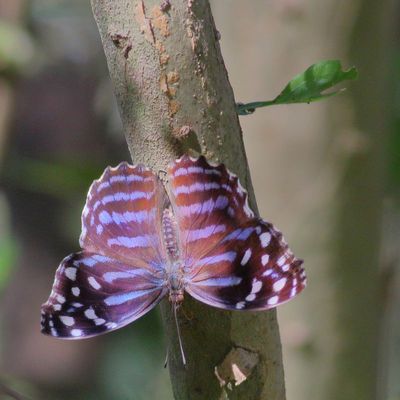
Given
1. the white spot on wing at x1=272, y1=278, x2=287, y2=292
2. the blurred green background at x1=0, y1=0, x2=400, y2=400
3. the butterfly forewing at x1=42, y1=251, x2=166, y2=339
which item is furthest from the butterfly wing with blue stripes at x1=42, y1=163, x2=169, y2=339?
the blurred green background at x1=0, y1=0, x2=400, y2=400

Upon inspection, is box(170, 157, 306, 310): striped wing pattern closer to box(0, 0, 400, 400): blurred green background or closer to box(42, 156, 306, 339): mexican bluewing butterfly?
box(42, 156, 306, 339): mexican bluewing butterfly

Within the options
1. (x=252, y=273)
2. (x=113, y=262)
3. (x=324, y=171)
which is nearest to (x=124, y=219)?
(x=113, y=262)

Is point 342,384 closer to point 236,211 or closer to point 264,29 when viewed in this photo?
point 264,29

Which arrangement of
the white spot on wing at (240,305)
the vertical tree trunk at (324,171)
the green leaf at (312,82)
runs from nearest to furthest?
1. the white spot on wing at (240,305)
2. the green leaf at (312,82)
3. the vertical tree trunk at (324,171)

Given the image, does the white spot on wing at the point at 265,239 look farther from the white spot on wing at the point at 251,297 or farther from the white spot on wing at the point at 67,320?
the white spot on wing at the point at 67,320

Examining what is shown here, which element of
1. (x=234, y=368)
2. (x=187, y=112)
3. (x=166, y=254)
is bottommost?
(x=234, y=368)

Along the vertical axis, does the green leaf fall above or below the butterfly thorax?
above

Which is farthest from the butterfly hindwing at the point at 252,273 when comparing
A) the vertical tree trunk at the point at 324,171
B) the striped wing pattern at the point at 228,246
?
the vertical tree trunk at the point at 324,171

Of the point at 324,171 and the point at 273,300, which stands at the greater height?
the point at 324,171

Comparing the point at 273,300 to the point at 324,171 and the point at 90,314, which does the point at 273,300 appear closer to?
the point at 90,314
